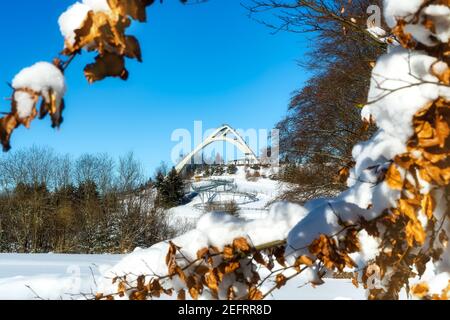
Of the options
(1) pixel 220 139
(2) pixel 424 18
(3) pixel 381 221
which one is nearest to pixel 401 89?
(2) pixel 424 18

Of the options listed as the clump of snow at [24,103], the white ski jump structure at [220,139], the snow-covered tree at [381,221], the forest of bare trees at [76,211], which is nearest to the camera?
the clump of snow at [24,103]

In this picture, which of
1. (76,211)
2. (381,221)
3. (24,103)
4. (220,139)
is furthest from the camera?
(220,139)

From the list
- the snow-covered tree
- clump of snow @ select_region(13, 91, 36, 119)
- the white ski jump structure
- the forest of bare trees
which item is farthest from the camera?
the white ski jump structure

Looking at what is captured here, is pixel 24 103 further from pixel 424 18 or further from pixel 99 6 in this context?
pixel 424 18

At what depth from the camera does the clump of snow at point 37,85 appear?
0.87 m

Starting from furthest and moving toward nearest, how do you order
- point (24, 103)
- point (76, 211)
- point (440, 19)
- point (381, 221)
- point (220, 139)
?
point (220, 139) < point (76, 211) < point (381, 221) < point (440, 19) < point (24, 103)

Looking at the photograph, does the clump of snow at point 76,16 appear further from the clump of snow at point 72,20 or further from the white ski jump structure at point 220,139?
the white ski jump structure at point 220,139

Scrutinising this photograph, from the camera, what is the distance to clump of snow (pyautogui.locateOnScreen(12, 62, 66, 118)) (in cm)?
87

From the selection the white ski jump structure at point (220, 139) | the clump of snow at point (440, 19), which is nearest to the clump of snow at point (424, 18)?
the clump of snow at point (440, 19)

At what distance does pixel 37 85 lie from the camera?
2.87ft

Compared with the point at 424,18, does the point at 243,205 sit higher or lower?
lower

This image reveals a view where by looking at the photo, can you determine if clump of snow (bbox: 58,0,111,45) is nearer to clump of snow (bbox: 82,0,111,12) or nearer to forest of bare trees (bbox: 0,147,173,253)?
clump of snow (bbox: 82,0,111,12)

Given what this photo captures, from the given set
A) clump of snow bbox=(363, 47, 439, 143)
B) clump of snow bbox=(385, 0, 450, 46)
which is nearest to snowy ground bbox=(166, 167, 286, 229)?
clump of snow bbox=(363, 47, 439, 143)
